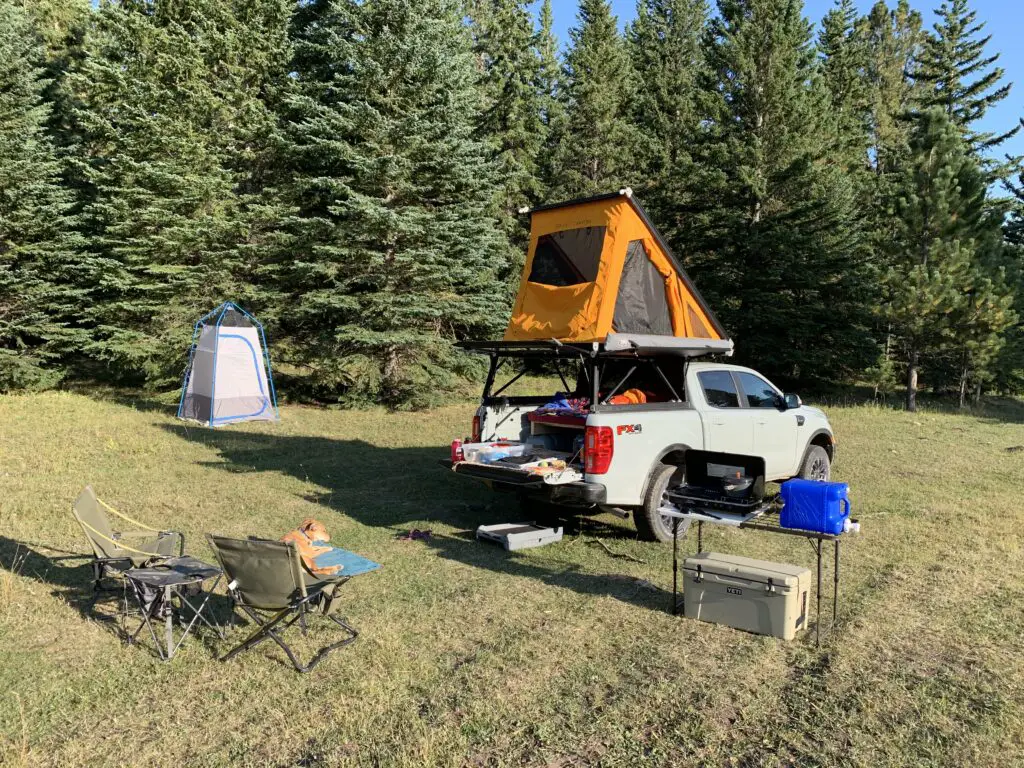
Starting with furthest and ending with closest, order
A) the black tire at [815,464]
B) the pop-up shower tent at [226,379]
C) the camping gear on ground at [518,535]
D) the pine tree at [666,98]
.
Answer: the pine tree at [666,98]
the pop-up shower tent at [226,379]
the black tire at [815,464]
the camping gear on ground at [518,535]

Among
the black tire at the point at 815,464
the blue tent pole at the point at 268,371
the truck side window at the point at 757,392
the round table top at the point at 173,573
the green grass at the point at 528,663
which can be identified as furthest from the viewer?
→ the blue tent pole at the point at 268,371

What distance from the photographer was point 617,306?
23.2 feet

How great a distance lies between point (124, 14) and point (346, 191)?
9284 mm

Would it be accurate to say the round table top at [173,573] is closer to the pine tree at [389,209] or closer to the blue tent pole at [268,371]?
the blue tent pole at [268,371]

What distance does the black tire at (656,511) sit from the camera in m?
6.51

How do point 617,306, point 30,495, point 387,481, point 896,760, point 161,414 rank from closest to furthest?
point 896,760
point 617,306
point 30,495
point 387,481
point 161,414

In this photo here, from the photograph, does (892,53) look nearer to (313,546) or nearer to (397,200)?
(397,200)

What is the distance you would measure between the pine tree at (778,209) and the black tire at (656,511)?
58.8 feet

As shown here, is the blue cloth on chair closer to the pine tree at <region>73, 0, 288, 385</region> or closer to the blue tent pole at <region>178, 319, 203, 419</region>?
the blue tent pole at <region>178, 319, 203, 419</region>

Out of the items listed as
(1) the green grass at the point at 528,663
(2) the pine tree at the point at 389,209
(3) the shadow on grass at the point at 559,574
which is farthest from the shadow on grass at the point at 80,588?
(2) the pine tree at the point at 389,209

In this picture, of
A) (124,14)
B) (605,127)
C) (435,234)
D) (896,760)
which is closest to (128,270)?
(124,14)

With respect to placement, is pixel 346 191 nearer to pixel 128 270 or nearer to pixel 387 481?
pixel 128 270

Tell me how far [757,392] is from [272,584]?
5.59 meters

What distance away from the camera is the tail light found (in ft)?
20.1
